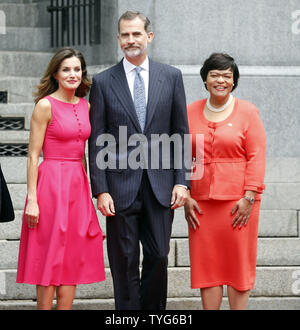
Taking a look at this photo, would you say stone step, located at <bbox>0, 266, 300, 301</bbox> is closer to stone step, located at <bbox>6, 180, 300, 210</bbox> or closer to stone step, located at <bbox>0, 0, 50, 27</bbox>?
stone step, located at <bbox>6, 180, 300, 210</bbox>

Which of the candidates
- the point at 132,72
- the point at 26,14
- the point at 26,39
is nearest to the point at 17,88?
the point at 26,39

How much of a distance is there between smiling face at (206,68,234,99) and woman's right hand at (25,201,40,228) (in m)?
1.45

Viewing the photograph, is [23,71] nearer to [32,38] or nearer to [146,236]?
[32,38]

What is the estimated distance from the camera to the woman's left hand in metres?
5.45

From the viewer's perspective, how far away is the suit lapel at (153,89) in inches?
210

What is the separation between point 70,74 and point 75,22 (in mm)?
5234

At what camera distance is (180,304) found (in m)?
6.45

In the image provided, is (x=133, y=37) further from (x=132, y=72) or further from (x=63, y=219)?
(x=63, y=219)

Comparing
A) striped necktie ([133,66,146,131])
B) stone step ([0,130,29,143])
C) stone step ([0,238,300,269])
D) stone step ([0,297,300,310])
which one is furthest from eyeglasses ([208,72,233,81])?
stone step ([0,130,29,143])
